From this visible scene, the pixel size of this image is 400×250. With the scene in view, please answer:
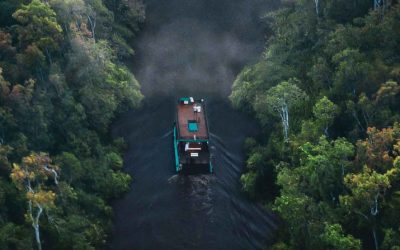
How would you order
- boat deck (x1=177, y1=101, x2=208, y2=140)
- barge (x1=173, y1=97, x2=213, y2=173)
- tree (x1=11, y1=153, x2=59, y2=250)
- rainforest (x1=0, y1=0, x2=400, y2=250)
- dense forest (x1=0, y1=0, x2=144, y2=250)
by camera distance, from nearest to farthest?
tree (x1=11, y1=153, x2=59, y2=250) < rainforest (x1=0, y1=0, x2=400, y2=250) < dense forest (x1=0, y1=0, x2=144, y2=250) < barge (x1=173, y1=97, x2=213, y2=173) < boat deck (x1=177, y1=101, x2=208, y2=140)

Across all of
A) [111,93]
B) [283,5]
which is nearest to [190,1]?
[283,5]

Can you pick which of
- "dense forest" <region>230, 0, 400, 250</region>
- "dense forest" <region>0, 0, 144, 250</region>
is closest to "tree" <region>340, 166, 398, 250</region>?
"dense forest" <region>230, 0, 400, 250</region>

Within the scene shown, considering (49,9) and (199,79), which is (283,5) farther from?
(49,9)

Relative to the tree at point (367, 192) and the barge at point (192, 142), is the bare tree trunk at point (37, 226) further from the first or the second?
the tree at point (367, 192)

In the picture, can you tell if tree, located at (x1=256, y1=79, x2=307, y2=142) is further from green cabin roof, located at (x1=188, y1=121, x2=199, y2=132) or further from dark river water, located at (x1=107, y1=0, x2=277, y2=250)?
green cabin roof, located at (x1=188, y1=121, x2=199, y2=132)

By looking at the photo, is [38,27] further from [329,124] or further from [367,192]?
[367,192]

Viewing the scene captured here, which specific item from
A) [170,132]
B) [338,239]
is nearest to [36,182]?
[170,132]
